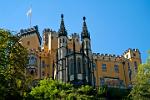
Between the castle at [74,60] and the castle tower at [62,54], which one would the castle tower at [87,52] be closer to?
the castle at [74,60]

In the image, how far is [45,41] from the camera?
85.2 metres

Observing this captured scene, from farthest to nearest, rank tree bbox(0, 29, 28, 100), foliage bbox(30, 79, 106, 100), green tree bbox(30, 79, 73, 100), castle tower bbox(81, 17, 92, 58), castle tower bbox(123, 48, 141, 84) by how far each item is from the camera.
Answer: castle tower bbox(123, 48, 141, 84) → castle tower bbox(81, 17, 92, 58) → foliage bbox(30, 79, 106, 100) → green tree bbox(30, 79, 73, 100) → tree bbox(0, 29, 28, 100)

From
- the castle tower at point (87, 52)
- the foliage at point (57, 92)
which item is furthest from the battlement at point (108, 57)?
the foliage at point (57, 92)

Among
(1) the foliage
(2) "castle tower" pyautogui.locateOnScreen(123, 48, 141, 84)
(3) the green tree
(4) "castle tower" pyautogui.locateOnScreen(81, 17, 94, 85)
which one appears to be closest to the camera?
(3) the green tree

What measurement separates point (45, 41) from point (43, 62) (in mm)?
6979

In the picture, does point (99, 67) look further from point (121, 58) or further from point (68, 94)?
point (68, 94)

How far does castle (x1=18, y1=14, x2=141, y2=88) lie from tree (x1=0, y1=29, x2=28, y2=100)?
34.7 m

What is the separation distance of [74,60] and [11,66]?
126 ft

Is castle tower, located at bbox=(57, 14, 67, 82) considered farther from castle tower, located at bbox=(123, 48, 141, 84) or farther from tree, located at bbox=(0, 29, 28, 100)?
tree, located at bbox=(0, 29, 28, 100)

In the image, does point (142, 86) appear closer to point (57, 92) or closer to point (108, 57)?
point (57, 92)

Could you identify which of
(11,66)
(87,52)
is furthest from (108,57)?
(11,66)

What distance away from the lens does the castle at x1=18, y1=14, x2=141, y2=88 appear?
69062 mm

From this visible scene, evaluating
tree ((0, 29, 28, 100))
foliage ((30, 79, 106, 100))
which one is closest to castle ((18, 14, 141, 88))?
foliage ((30, 79, 106, 100))

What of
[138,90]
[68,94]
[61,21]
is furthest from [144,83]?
[61,21]
